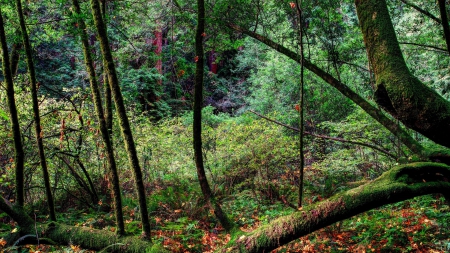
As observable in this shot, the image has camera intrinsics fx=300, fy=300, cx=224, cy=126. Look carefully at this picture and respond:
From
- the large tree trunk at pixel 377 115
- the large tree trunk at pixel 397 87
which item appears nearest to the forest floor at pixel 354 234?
the large tree trunk at pixel 377 115

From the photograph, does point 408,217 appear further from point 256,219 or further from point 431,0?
point 431,0

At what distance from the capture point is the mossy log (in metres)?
3.16

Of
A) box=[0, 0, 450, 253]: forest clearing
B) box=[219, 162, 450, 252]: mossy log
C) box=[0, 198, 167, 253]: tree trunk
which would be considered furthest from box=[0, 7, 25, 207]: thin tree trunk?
box=[219, 162, 450, 252]: mossy log

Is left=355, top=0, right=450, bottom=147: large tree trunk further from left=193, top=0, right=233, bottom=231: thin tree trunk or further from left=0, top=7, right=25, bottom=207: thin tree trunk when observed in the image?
left=0, top=7, right=25, bottom=207: thin tree trunk

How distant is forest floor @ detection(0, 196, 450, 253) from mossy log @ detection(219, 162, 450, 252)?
831 mm

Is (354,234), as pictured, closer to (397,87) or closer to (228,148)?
(397,87)

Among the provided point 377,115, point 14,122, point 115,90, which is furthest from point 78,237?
point 377,115

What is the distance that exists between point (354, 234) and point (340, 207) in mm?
2060

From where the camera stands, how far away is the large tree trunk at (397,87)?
2967 millimetres

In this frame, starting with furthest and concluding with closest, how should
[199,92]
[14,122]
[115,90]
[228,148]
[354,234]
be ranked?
[228,148] < [354,234] < [199,92] < [14,122] < [115,90]

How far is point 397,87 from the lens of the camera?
308 cm

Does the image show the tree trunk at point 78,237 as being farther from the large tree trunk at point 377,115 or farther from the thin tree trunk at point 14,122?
the large tree trunk at point 377,115

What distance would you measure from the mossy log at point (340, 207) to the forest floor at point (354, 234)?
0.83 m

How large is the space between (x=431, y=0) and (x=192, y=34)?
543cm
